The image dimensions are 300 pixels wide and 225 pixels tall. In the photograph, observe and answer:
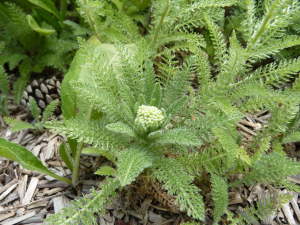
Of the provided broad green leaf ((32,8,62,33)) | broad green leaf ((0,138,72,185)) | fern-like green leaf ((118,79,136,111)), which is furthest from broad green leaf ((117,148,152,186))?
broad green leaf ((32,8,62,33))

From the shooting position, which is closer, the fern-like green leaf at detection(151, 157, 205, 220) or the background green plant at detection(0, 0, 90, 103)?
the fern-like green leaf at detection(151, 157, 205, 220)

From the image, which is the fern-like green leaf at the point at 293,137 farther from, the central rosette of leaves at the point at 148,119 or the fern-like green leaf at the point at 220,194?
the central rosette of leaves at the point at 148,119

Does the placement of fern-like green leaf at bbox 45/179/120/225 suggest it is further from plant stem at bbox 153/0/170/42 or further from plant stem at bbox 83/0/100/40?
plant stem at bbox 83/0/100/40

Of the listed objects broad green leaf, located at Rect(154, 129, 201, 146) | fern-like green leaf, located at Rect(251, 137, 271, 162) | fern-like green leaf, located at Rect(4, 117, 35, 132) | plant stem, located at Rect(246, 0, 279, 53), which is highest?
plant stem, located at Rect(246, 0, 279, 53)

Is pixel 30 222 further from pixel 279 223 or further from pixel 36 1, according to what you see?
pixel 36 1

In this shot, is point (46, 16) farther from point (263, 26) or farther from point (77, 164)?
point (263, 26)

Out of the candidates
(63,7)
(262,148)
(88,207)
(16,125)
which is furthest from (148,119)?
(63,7)

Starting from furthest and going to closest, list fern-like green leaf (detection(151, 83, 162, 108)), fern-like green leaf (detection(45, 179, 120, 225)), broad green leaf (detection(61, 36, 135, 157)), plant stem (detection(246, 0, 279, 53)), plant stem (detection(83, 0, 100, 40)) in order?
plant stem (detection(83, 0, 100, 40)) → broad green leaf (detection(61, 36, 135, 157)) → fern-like green leaf (detection(151, 83, 162, 108)) → plant stem (detection(246, 0, 279, 53)) → fern-like green leaf (detection(45, 179, 120, 225))
